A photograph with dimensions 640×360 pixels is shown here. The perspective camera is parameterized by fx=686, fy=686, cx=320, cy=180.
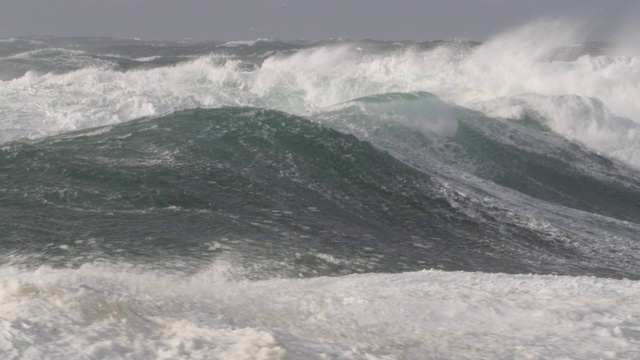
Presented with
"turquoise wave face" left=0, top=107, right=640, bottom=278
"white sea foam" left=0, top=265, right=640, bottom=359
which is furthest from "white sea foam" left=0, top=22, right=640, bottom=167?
"white sea foam" left=0, top=265, right=640, bottom=359

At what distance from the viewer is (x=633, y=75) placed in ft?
65.4

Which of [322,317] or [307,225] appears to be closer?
[322,317]

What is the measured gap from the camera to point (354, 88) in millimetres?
19734

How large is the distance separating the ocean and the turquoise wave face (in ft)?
0.11

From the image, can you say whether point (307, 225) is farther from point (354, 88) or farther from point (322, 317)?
point (354, 88)

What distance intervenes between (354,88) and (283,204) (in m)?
13.1

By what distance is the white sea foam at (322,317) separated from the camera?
241 cm

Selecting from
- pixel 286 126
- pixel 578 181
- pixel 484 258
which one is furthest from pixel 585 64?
pixel 484 258

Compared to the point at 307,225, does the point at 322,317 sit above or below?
above

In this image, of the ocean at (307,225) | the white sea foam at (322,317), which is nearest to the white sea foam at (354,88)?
the ocean at (307,225)

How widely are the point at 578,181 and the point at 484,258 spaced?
21.6 ft

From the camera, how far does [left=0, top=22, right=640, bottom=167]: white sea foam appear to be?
13219 millimetres

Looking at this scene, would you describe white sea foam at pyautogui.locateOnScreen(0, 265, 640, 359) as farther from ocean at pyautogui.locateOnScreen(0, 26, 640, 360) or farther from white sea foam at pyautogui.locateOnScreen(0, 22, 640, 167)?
white sea foam at pyautogui.locateOnScreen(0, 22, 640, 167)

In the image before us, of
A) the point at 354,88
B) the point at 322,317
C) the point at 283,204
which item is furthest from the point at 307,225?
the point at 354,88
